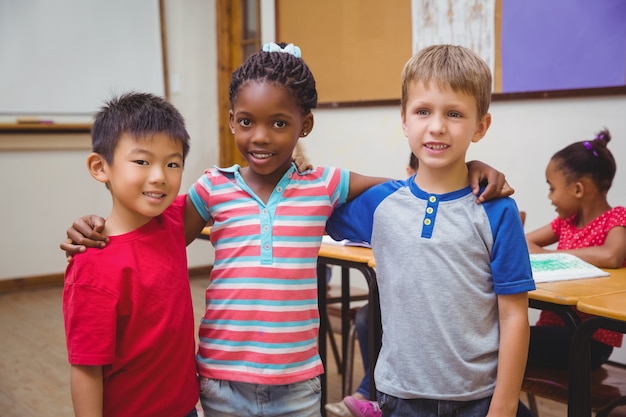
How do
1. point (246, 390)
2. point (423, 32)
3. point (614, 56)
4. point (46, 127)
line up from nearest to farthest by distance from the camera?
point (246, 390) → point (614, 56) → point (423, 32) → point (46, 127)

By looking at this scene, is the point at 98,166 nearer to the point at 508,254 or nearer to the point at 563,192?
the point at 508,254

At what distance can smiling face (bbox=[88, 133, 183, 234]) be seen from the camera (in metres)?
1.24

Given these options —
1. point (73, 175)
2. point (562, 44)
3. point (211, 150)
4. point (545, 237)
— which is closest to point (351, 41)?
point (562, 44)

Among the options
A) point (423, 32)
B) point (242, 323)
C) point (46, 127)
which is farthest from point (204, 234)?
point (46, 127)

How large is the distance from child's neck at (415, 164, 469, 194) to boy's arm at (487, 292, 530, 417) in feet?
0.75

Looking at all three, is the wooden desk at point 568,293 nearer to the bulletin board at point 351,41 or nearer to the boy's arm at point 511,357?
the boy's arm at point 511,357

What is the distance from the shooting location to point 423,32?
3.65 meters

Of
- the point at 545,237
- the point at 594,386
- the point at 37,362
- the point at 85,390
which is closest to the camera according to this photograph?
the point at 85,390

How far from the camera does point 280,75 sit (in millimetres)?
1332

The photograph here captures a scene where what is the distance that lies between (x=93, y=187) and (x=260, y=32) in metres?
1.79

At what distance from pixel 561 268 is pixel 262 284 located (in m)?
1.03

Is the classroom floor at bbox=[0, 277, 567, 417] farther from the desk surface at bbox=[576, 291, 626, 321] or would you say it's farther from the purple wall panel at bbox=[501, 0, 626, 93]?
the purple wall panel at bbox=[501, 0, 626, 93]

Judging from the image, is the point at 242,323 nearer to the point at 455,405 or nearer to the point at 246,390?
the point at 246,390

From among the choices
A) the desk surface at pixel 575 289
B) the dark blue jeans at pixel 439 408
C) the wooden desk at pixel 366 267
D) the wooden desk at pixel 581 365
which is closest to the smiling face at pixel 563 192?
the desk surface at pixel 575 289
